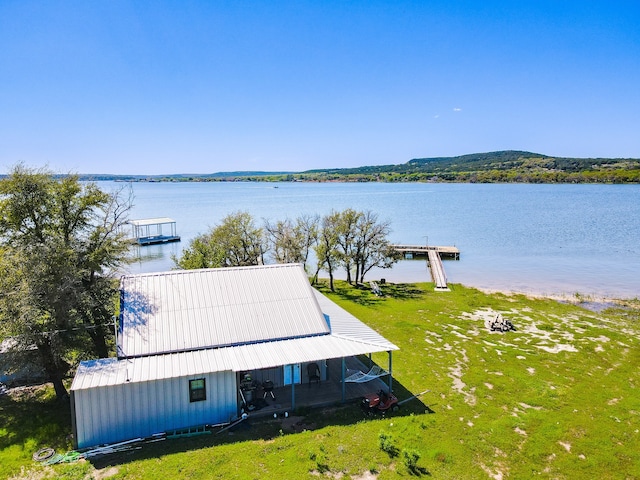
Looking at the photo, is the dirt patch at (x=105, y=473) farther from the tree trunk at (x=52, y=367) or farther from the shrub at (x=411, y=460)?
the shrub at (x=411, y=460)

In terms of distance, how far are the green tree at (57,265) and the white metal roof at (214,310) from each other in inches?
62.8

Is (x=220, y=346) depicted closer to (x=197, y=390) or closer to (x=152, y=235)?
(x=197, y=390)

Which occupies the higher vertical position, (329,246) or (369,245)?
(329,246)

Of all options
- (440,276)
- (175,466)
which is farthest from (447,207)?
(175,466)

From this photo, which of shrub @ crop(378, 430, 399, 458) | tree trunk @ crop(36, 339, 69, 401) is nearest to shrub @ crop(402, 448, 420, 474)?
shrub @ crop(378, 430, 399, 458)

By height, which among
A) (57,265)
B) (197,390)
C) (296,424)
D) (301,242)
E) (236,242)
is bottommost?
(296,424)

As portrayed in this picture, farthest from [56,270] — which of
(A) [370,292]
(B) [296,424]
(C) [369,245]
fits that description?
(C) [369,245]

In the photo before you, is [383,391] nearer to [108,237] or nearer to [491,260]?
Answer: [108,237]

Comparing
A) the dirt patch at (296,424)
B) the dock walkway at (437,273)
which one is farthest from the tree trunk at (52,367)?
the dock walkway at (437,273)

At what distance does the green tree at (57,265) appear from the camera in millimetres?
13820

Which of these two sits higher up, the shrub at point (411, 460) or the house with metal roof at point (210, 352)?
the house with metal roof at point (210, 352)

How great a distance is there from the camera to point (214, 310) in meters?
15.7

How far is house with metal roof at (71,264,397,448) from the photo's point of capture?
12.0 metres

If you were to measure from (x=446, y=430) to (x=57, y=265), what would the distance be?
14.6m
